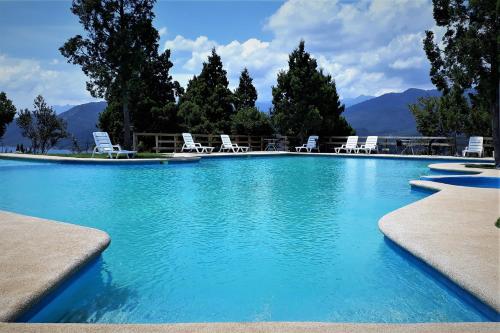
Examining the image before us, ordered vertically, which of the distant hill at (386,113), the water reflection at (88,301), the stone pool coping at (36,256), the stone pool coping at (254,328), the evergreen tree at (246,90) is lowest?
the water reflection at (88,301)

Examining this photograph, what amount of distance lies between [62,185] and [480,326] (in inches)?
360

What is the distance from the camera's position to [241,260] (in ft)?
13.8

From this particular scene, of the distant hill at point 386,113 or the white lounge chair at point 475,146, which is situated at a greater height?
the distant hill at point 386,113

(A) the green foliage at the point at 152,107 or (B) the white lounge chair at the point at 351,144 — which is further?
(A) the green foliage at the point at 152,107

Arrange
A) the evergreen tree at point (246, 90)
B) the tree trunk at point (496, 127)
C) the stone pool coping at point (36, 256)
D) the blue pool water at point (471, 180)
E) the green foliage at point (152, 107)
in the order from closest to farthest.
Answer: the stone pool coping at point (36, 256), the blue pool water at point (471, 180), the tree trunk at point (496, 127), the green foliage at point (152, 107), the evergreen tree at point (246, 90)

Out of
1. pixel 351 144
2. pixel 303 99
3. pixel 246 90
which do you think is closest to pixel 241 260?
pixel 351 144

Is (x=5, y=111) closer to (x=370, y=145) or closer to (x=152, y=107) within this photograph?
(x=152, y=107)

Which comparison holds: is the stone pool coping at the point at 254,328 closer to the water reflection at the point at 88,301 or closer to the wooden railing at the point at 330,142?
the water reflection at the point at 88,301

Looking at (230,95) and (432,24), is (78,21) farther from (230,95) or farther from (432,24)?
(432,24)

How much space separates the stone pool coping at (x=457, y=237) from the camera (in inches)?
115

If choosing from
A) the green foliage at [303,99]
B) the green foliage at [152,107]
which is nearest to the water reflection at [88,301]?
the green foliage at [303,99]

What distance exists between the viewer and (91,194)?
820 cm

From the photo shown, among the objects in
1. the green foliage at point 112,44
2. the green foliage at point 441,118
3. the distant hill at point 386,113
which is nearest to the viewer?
the green foliage at point 112,44

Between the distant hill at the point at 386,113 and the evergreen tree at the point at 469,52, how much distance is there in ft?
250
